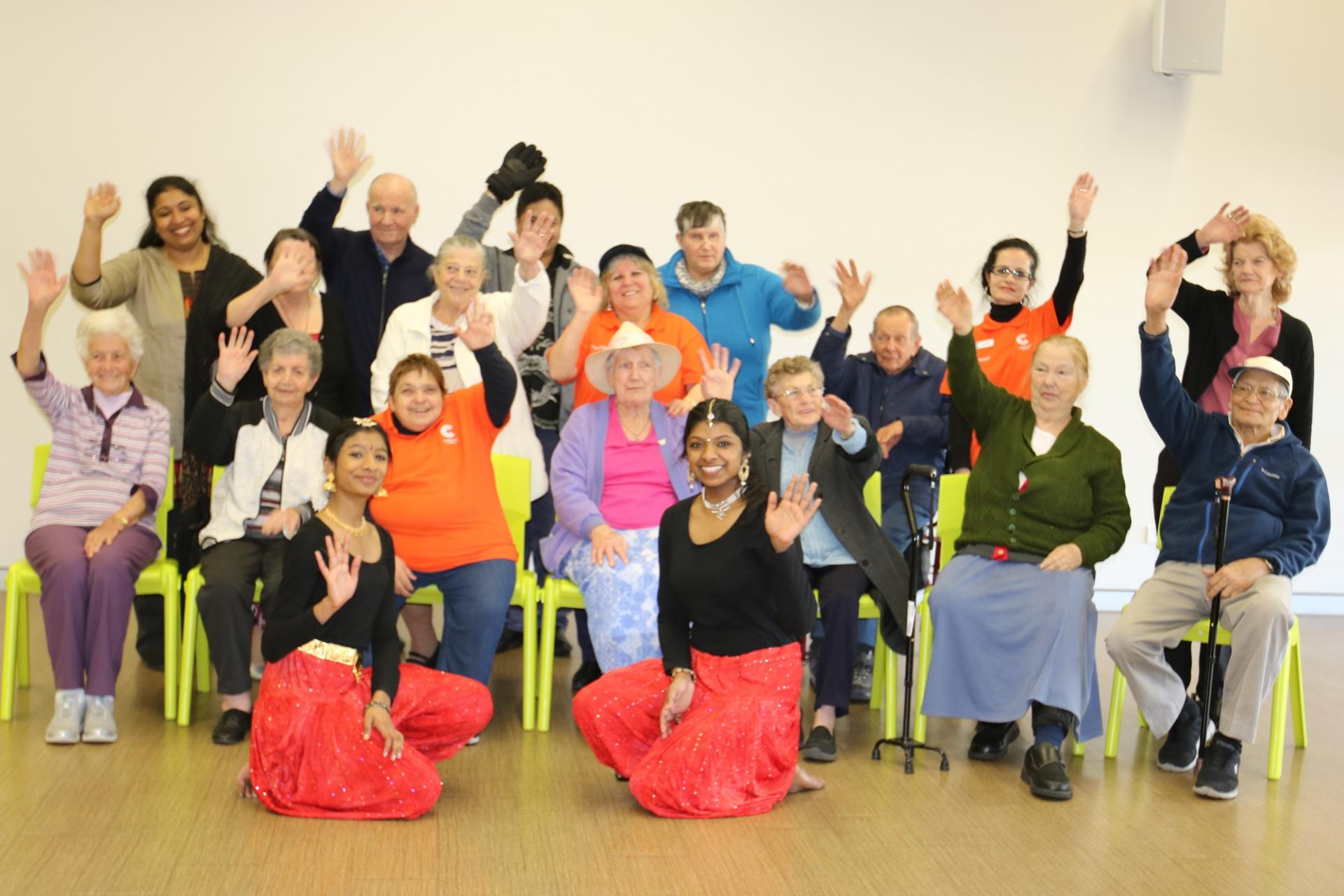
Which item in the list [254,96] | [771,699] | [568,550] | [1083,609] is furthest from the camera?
[254,96]

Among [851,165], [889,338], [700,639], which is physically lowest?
[700,639]

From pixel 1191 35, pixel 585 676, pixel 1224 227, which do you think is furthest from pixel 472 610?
pixel 1191 35

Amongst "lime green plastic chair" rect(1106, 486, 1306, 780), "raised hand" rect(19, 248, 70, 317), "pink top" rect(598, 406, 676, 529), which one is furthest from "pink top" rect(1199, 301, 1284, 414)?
"raised hand" rect(19, 248, 70, 317)

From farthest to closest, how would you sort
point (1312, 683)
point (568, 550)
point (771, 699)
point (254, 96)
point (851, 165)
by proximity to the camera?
Result: point (851, 165) → point (254, 96) → point (1312, 683) → point (568, 550) → point (771, 699)

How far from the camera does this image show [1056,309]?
491cm

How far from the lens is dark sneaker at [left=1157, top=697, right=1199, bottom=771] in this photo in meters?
4.14

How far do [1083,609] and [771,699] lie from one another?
1140 millimetres

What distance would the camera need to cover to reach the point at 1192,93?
691 cm

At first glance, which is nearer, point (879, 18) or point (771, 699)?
point (771, 699)

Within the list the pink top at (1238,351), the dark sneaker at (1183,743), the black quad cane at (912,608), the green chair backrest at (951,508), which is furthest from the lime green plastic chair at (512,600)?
the pink top at (1238,351)

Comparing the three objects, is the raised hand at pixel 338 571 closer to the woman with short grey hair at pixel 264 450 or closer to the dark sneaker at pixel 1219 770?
the woman with short grey hair at pixel 264 450

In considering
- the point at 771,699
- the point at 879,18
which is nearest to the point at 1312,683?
the point at 771,699

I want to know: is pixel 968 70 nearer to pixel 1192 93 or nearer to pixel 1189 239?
pixel 1192 93

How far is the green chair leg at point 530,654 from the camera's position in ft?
14.4
